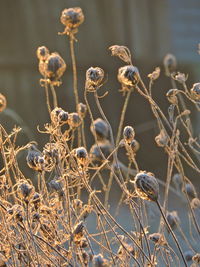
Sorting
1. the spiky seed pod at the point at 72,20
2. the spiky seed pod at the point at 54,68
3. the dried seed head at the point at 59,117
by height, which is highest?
the spiky seed pod at the point at 72,20

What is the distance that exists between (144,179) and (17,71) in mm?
5548

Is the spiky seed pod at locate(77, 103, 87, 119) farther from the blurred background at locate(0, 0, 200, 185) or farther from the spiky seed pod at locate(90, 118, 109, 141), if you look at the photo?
the blurred background at locate(0, 0, 200, 185)

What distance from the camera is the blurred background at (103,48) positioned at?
7.00 metres

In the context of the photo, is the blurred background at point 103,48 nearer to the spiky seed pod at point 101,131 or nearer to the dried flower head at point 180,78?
the dried flower head at point 180,78

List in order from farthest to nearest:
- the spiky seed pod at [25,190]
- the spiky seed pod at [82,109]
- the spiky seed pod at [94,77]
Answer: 1. the spiky seed pod at [82,109]
2. the spiky seed pod at [94,77]
3. the spiky seed pod at [25,190]

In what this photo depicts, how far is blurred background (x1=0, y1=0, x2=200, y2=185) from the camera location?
23.0 feet

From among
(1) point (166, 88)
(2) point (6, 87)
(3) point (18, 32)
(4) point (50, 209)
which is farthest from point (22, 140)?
(4) point (50, 209)

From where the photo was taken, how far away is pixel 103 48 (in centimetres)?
733

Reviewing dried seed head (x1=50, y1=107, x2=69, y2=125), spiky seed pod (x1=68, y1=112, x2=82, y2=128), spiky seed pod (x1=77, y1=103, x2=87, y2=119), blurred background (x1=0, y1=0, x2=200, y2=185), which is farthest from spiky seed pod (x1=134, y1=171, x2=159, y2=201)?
blurred background (x1=0, y1=0, x2=200, y2=185)

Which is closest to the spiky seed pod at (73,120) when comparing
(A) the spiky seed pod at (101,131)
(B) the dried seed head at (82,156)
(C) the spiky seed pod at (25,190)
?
(A) the spiky seed pod at (101,131)

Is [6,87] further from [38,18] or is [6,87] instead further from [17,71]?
[38,18]

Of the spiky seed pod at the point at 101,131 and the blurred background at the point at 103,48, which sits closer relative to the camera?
the spiky seed pod at the point at 101,131

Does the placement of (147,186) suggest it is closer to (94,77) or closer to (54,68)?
(94,77)

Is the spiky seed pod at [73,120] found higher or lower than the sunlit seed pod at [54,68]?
lower
